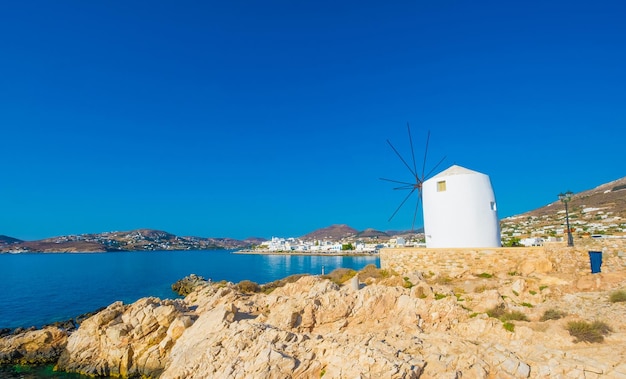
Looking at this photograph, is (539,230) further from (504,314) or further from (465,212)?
(504,314)

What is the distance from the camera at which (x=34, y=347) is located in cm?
1834

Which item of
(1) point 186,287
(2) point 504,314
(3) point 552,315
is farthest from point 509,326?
(1) point 186,287

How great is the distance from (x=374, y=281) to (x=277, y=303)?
5.32m

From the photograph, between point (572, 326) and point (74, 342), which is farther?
point (74, 342)

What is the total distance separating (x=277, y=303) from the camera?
18000 millimetres

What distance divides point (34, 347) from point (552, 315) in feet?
78.6

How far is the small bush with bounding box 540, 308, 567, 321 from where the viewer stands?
1246 centimetres

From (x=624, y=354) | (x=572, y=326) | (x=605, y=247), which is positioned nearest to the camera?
(x=624, y=354)

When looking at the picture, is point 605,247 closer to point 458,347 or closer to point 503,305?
point 503,305

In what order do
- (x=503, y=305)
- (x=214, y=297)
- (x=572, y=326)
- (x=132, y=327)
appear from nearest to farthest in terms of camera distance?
(x=572, y=326) → (x=503, y=305) → (x=132, y=327) → (x=214, y=297)

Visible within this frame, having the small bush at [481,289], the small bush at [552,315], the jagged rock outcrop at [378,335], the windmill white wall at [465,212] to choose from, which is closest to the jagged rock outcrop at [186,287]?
the jagged rock outcrop at [378,335]

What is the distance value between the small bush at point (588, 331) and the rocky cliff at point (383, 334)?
0.16 meters

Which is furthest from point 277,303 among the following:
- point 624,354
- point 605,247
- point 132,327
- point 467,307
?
point 605,247

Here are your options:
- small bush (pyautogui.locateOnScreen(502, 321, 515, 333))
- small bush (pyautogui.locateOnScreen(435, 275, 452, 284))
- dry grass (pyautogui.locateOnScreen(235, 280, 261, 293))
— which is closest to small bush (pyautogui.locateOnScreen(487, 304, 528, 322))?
small bush (pyautogui.locateOnScreen(502, 321, 515, 333))
